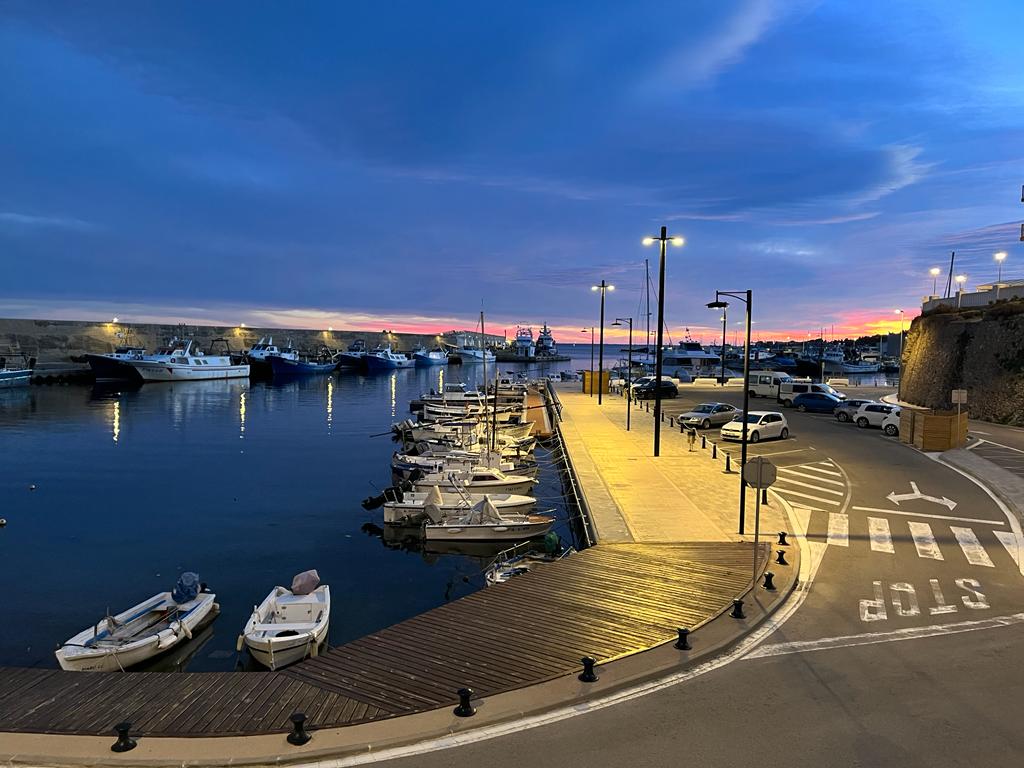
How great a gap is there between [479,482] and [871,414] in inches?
1152

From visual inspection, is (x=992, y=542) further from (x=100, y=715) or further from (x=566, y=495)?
(x=100, y=715)

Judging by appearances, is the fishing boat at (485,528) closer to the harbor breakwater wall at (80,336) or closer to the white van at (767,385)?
the white van at (767,385)

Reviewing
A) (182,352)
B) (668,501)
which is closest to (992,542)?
(668,501)

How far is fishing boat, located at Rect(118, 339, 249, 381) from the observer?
104m

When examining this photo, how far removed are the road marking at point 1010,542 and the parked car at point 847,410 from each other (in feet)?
91.6

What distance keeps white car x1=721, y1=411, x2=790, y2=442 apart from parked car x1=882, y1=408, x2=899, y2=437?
6521 millimetres

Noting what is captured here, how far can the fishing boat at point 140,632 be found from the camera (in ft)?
44.6

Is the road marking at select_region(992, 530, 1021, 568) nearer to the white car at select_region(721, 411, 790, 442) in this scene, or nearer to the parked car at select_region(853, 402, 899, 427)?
the white car at select_region(721, 411, 790, 442)

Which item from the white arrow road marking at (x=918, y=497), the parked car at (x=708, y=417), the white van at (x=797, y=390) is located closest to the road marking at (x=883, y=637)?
the white arrow road marking at (x=918, y=497)

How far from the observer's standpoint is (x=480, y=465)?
106 ft

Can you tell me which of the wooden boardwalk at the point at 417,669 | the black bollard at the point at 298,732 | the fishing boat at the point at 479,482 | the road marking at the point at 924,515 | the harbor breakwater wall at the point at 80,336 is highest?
the harbor breakwater wall at the point at 80,336

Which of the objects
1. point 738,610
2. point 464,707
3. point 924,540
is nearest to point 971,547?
point 924,540

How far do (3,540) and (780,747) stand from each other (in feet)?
94.3

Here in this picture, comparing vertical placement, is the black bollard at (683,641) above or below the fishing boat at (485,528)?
above
